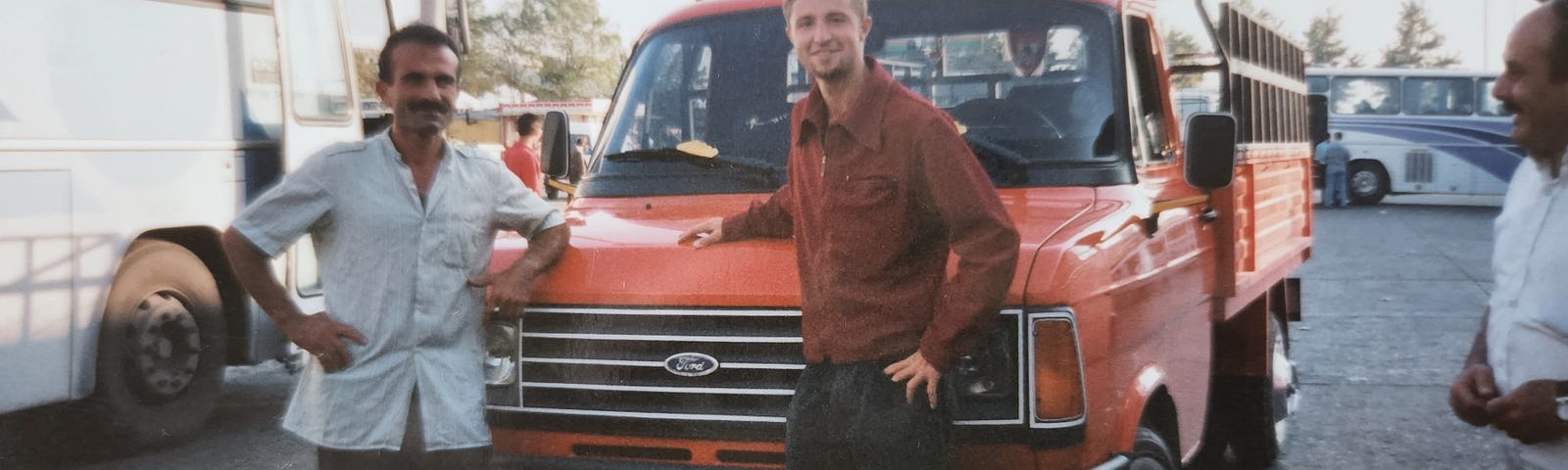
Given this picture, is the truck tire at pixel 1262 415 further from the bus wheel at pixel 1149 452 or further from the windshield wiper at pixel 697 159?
the windshield wiper at pixel 697 159

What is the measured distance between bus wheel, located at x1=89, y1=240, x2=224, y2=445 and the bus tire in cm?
2748

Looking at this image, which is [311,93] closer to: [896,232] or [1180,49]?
[1180,49]

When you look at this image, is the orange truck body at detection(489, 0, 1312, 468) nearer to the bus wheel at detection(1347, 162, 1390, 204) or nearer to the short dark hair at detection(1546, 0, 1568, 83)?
the short dark hair at detection(1546, 0, 1568, 83)

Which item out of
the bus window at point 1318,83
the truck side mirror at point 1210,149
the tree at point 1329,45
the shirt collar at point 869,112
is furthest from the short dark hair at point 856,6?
the tree at point 1329,45

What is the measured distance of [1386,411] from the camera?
26.9ft

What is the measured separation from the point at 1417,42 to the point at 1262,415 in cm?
2982

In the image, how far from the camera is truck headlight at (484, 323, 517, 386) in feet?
12.7

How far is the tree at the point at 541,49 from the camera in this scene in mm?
50656

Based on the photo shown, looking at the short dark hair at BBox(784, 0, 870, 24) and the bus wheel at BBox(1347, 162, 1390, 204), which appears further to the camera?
the bus wheel at BBox(1347, 162, 1390, 204)

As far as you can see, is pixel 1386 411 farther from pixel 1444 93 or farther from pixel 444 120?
pixel 1444 93

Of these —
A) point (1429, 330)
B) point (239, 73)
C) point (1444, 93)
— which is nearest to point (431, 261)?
point (239, 73)

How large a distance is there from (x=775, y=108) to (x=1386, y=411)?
4.83 m

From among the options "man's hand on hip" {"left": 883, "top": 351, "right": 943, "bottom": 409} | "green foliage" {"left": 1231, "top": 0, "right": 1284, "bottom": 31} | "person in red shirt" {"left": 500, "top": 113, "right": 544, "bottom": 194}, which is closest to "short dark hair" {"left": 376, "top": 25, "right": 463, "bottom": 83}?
"man's hand on hip" {"left": 883, "top": 351, "right": 943, "bottom": 409}

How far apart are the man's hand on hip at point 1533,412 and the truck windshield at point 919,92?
1854 mm
